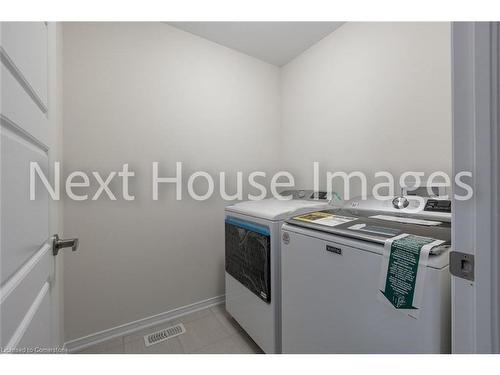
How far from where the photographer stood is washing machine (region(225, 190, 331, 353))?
1.25m

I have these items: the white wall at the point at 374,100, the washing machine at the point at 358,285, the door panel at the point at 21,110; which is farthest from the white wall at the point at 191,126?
the door panel at the point at 21,110

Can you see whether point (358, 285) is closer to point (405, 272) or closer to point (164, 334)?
point (405, 272)

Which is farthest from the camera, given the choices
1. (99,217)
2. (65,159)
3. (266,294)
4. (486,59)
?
(99,217)

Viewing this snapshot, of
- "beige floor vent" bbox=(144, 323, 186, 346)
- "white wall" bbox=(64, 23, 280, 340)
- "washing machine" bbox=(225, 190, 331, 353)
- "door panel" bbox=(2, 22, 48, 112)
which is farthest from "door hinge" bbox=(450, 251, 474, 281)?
"beige floor vent" bbox=(144, 323, 186, 346)

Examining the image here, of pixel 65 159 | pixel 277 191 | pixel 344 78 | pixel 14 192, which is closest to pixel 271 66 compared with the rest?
pixel 344 78

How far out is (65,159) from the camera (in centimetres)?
140

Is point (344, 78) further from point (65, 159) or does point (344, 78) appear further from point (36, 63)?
point (65, 159)

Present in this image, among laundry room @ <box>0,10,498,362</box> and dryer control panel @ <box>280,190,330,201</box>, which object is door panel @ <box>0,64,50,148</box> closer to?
laundry room @ <box>0,10,498,362</box>

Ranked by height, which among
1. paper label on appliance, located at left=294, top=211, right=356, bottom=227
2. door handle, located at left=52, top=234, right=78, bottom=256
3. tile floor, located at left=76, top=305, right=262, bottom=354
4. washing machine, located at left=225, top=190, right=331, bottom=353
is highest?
paper label on appliance, located at left=294, top=211, right=356, bottom=227

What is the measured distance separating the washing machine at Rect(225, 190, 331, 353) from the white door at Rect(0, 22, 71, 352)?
0.97 m

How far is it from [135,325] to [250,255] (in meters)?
1.13
